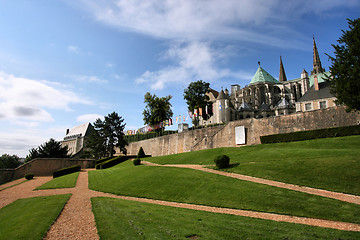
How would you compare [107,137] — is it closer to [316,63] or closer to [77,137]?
[77,137]

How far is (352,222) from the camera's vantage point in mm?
9320

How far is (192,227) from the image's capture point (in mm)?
8820

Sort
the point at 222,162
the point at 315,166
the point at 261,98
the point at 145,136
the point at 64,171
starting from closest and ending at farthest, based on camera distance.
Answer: the point at 315,166 < the point at 222,162 < the point at 64,171 < the point at 145,136 < the point at 261,98

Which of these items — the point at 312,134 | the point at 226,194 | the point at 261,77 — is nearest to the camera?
the point at 226,194

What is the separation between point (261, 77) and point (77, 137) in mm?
68963

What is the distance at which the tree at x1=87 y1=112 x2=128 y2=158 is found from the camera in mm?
50375

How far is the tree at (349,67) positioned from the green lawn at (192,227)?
1775 cm

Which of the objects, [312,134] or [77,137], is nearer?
[312,134]

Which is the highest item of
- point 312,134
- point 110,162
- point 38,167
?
point 312,134

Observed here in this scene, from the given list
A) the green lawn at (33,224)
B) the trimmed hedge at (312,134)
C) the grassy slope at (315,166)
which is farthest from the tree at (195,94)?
the green lawn at (33,224)

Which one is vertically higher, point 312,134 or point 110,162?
point 312,134

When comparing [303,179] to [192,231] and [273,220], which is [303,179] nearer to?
[273,220]

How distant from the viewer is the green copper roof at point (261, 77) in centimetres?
6899

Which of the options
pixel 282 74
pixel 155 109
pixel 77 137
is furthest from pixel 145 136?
pixel 282 74
